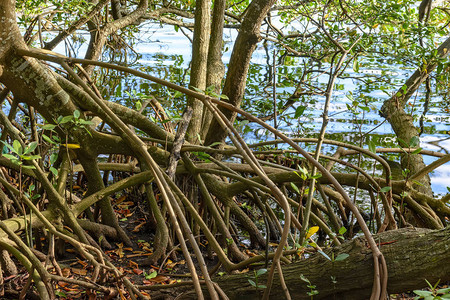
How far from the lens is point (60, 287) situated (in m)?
2.74

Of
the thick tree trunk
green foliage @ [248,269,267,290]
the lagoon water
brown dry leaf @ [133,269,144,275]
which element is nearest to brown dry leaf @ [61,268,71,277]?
brown dry leaf @ [133,269,144,275]

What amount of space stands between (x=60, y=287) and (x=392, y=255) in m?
1.75

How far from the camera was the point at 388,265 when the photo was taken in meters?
1.92

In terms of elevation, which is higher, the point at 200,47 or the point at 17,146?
the point at 200,47

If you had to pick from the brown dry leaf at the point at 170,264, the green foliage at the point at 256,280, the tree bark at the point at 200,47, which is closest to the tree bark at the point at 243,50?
the tree bark at the point at 200,47

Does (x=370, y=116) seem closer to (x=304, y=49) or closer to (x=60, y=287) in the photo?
(x=304, y=49)

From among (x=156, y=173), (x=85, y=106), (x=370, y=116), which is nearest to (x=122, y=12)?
(x=370, y=116)

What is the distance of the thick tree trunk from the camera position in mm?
1863

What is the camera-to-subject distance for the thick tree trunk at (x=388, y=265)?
186 centimetres

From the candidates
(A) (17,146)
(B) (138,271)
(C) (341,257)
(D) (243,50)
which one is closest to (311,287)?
(C) (341,257)

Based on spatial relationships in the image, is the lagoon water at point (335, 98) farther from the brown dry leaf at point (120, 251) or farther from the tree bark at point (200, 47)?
the brown dry leaf at point (120, 251)

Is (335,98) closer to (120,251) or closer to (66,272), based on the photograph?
(120,251)

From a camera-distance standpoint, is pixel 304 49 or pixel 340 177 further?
pixel 304 49

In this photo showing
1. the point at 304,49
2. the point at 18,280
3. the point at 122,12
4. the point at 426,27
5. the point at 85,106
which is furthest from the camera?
the point at 122,12
